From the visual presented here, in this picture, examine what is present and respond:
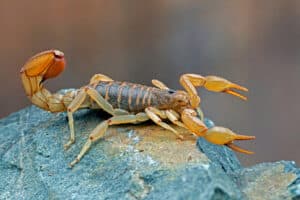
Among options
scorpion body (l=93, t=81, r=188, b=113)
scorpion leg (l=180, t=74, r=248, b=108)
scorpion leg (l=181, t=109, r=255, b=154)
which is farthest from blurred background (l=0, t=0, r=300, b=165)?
scorpion leg (l=181, t=109, r=255, b=154)

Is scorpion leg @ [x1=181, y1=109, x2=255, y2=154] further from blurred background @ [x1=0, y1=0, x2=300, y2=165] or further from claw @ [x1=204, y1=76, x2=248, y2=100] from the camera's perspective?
blurred background @ [x1=0, y1=0, x2=300, y2=165]

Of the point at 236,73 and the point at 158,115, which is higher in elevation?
the point at 158,115

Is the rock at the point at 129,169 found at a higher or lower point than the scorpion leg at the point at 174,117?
lower

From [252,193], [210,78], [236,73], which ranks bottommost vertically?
[236,73]

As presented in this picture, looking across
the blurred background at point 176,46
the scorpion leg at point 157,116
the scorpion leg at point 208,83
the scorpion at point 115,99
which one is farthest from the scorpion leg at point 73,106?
the blurred background at point 176,46

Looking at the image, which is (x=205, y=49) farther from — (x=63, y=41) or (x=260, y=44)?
(x=63, y=41)

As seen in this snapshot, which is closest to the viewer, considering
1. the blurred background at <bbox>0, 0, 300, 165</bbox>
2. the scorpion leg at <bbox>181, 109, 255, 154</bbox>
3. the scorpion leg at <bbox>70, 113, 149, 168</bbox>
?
the scorpion leg at <bbox>181, 109, 255, 154</bbox>

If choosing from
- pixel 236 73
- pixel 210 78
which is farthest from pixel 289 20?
pixel 210 78

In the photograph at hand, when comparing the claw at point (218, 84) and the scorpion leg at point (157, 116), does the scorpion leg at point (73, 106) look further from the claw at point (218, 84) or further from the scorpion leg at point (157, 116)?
the claw at point (218, 84)
